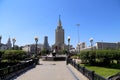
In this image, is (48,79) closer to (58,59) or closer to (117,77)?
(117,77)

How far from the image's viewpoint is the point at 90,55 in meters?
34.8

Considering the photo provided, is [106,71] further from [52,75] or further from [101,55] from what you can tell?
[52,75]

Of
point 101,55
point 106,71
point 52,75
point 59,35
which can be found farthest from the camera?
point 59,35

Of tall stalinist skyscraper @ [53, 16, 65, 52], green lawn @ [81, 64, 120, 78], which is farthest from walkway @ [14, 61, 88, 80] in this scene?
tall stalinist skyscraper @ [53, 16, 65, 52]

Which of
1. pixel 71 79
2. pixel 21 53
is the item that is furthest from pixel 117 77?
pixel 21 53

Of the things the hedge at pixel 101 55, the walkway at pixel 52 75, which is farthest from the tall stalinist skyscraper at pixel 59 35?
the walkway at pixel 52 75

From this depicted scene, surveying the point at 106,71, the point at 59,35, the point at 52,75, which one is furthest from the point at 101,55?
the point at 59,35

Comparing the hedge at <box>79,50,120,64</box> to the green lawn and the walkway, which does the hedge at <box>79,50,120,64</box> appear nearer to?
the green lawn

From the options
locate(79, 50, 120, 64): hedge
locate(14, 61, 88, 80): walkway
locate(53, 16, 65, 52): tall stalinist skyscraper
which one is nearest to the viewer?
locate(14, 61, 88, 80): walkway

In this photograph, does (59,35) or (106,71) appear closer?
(106,71)

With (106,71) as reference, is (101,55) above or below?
above

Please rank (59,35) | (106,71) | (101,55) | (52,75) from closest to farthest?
(52,75), (106,71), (101,55), (59,35)

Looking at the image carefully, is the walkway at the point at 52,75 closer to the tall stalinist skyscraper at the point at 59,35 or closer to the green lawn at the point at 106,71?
the green lawn at the point at 106,71

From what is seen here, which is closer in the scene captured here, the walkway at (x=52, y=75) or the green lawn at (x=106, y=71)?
the walkway at (x=52, y=75)
